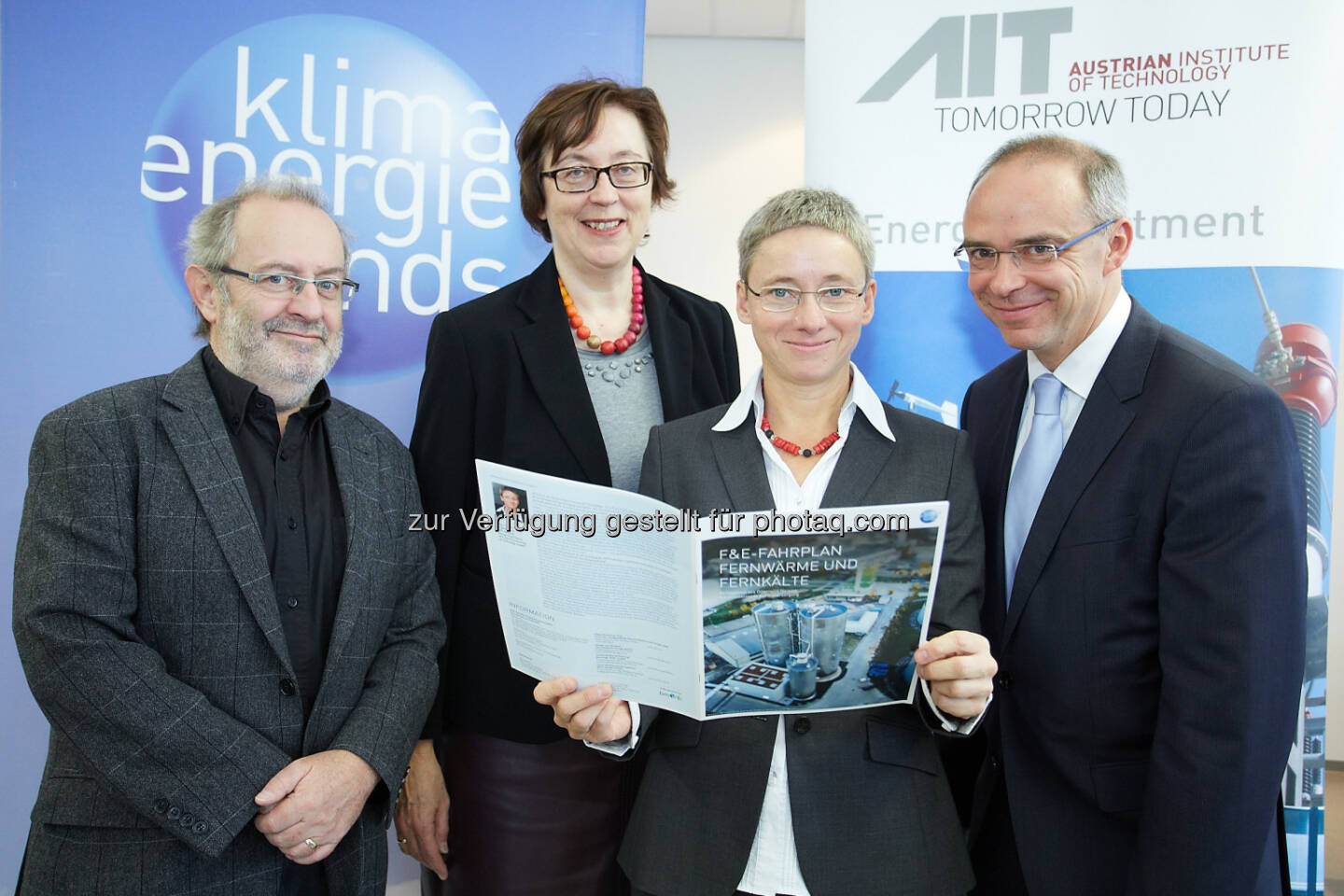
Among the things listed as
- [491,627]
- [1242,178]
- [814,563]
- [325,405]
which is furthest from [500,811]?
[1242,178]

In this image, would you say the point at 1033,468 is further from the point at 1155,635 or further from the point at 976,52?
the point at 976,52

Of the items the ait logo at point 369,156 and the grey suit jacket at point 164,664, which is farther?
the ait logo at point 369,156

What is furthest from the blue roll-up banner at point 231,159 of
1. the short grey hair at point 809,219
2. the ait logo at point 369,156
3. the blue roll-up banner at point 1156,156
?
the short grey hair at point 809,219

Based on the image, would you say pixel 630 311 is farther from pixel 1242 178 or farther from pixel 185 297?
pixel 1242 178

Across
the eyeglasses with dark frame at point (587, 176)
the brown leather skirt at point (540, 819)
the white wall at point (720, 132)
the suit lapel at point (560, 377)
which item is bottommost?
the brown leather skirt at point (540, 819)

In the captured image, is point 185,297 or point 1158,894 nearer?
point 1158,894

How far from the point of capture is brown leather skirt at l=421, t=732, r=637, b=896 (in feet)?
7.23

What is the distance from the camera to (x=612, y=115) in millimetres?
2268

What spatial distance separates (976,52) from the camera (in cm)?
299

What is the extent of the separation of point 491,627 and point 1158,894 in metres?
1.50

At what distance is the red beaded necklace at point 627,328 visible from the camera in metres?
2.29

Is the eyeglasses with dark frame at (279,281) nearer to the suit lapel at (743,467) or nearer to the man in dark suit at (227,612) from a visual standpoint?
the man in dark suit at (227,612)

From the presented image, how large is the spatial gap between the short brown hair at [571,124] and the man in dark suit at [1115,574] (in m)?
0.85

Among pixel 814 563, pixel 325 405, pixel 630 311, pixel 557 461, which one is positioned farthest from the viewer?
pixel 630 311
